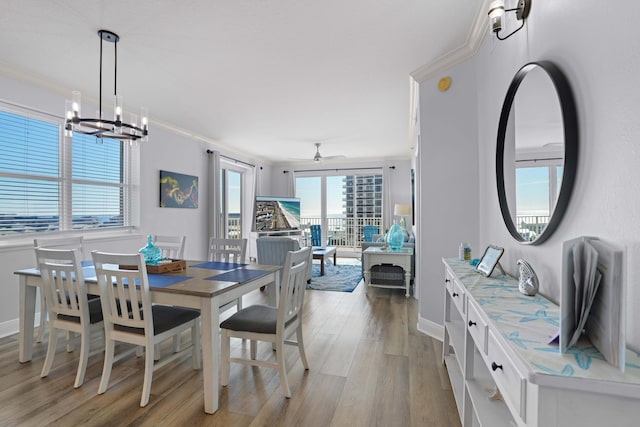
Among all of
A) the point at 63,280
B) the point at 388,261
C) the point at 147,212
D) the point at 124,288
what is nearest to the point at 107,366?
the point at 124,288

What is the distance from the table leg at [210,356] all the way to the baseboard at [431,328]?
202 cm

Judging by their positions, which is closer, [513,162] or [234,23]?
[513,162]

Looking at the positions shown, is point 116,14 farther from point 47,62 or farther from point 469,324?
point 469,324

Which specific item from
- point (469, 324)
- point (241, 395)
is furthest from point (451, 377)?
point (241, 395)

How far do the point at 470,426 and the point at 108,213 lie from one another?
456 centimetres

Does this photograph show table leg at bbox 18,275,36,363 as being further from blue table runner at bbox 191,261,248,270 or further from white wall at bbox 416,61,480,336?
white wall at bbox 416,61,480,336

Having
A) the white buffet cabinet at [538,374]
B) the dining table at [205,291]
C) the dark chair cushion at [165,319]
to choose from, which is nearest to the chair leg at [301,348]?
the dining table at [205,291]

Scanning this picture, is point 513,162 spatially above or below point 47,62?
below

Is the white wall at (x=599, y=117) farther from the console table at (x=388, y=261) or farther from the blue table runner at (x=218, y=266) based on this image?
the console table at (x=388, y=261)

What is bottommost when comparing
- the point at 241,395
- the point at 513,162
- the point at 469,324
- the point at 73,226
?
the point at 241,395

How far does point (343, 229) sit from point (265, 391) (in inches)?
258

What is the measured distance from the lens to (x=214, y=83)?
11.2 feet

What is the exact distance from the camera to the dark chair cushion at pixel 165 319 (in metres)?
2.06

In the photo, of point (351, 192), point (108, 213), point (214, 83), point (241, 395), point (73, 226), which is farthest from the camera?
point (351, 192)
